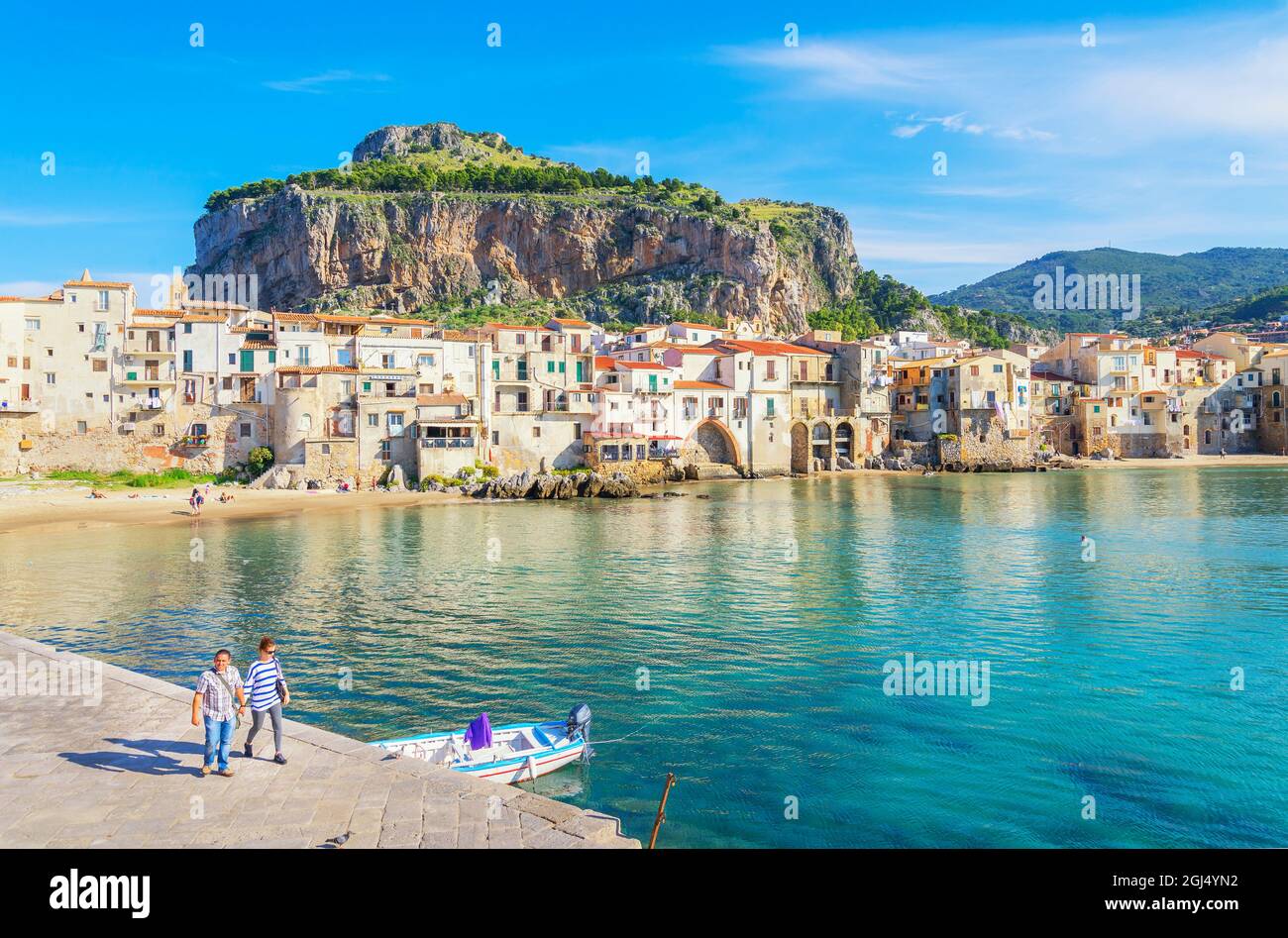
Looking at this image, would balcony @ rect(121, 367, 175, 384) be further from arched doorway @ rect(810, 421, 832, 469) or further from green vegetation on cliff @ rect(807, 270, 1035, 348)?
green vegetation on cliff @ rect(807, 270, 1035, 348)

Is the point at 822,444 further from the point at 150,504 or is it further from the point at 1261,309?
the point at 1261,309

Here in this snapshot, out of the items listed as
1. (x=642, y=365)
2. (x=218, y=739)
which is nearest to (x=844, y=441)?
(x=642, y=365)

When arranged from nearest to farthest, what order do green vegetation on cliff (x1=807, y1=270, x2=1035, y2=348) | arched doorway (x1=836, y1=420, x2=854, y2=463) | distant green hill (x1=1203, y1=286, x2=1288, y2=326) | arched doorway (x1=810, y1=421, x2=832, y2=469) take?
arched doorway (x1=810, y1=421, x2=832, y2=469) → arched doorway (x1=836, y1=420, x2=854, y2=463) → green vegetation on cliff (x1=807, y1=270, x2=1035, y2=348) → distant green hill (x1=1203, y1=286, x2=1288, y2=326)

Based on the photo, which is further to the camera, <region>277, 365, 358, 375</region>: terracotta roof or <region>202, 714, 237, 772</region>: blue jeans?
<region>277, 365, 358, 375</region>: terracotta roof

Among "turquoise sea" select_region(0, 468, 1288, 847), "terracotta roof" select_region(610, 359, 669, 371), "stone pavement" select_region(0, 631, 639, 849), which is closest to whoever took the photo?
"stone pavement" select_region(0, 631, 639, 849)

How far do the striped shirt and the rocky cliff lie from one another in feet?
424

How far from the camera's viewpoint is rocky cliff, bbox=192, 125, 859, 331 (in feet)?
463

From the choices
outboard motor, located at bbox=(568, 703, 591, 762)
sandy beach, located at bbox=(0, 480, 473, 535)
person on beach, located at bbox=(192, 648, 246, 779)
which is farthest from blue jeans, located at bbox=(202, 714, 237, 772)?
sandy beach, located at bbox=(0, 480, 473, 535)

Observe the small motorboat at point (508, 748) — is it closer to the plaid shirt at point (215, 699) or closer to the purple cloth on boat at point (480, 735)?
the purple cloth on boat at point (480, 735)

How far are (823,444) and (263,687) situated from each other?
78851 mm

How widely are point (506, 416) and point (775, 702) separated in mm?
54435

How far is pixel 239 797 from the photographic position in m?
9.19

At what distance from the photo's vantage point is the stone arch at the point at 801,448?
83750 mm
